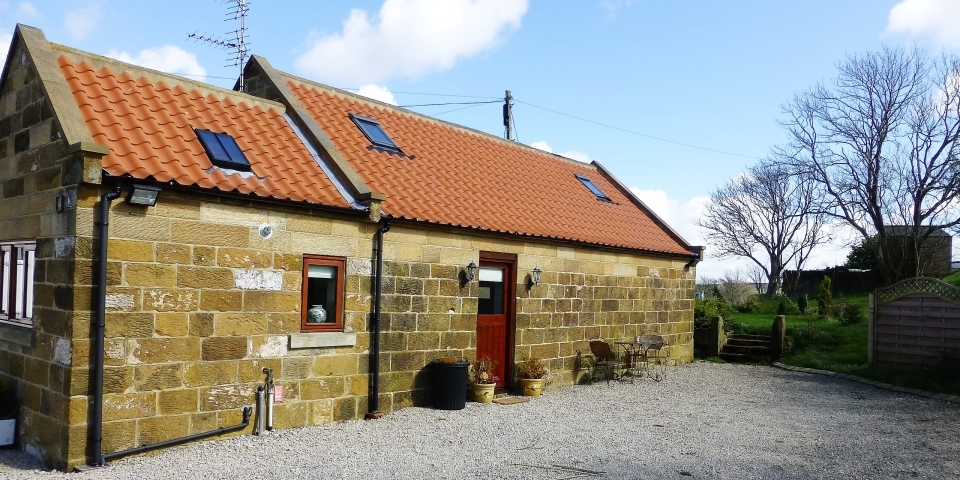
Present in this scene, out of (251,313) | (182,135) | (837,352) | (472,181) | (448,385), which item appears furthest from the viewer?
(837,352)

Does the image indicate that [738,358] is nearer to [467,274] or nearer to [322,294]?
[467,274]

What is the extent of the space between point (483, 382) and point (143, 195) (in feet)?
20.3

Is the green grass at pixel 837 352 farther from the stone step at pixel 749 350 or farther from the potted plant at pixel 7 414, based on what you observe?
the potted plant at pixel 7 414

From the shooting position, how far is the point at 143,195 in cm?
776

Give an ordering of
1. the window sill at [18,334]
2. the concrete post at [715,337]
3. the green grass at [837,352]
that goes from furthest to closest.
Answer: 1. the concrete post at [715,337]
2. the green grass at [837,352]
3. the window sill at [18,334]

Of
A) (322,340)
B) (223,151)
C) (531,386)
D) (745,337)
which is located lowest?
(531,386)

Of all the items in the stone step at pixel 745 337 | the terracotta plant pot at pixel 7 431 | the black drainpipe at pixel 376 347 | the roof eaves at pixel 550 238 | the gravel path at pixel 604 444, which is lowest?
the gravel path at pixel 604 444

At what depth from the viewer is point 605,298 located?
49.9 ft

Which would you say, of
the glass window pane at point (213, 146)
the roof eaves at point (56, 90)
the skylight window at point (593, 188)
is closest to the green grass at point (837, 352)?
the skylight window at point (593, 188)

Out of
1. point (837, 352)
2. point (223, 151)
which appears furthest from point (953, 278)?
point (223, 151)

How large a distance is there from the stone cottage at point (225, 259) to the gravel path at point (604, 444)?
670mm

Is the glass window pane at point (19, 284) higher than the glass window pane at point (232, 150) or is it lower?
lower

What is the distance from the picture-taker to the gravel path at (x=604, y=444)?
7.58 metres

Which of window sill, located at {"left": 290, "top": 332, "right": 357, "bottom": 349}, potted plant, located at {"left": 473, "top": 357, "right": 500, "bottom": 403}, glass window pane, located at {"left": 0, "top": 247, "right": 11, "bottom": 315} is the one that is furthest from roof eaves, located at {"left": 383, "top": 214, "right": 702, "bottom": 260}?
glass window pane, located at {"left": 0, "top": 247, "right": 11, "bottom": 315}
